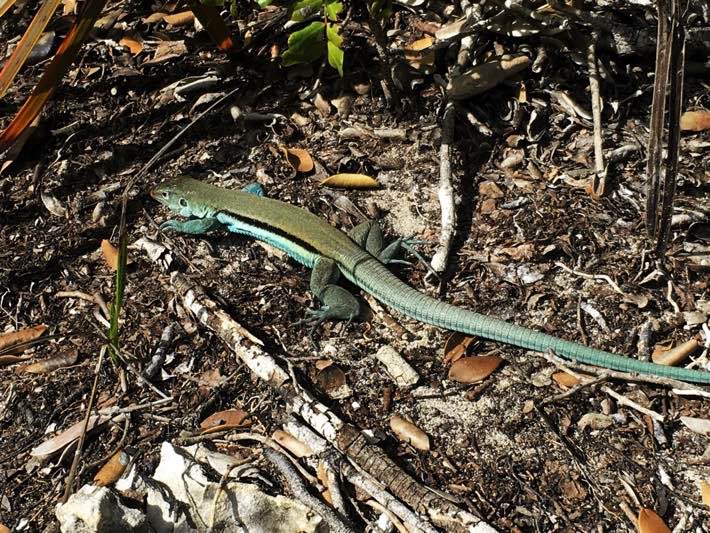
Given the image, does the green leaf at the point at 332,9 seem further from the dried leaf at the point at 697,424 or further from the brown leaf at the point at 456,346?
the dried leaf at the point at 697,424

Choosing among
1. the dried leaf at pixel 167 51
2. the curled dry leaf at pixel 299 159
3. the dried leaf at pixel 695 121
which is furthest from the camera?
the dried leaf at pixel 167 51

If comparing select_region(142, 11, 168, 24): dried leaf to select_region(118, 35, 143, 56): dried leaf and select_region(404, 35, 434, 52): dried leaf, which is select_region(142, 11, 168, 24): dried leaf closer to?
select_region(118, 35, 143, 56): dried leaf

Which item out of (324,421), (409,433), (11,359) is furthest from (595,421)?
(11,359)

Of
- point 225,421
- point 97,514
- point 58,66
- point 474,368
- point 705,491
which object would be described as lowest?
point 705,491

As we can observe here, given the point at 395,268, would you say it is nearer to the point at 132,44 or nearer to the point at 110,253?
the point at 110,253

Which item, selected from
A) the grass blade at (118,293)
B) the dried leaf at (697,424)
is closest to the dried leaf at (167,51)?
the grass blade at (118,293)

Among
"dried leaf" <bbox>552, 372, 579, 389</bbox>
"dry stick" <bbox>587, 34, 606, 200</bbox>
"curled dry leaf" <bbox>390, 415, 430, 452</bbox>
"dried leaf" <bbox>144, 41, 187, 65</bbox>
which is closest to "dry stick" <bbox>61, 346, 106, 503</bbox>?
"curled dry leaf" <bbox>390, 415, 430, 452</bbox>
